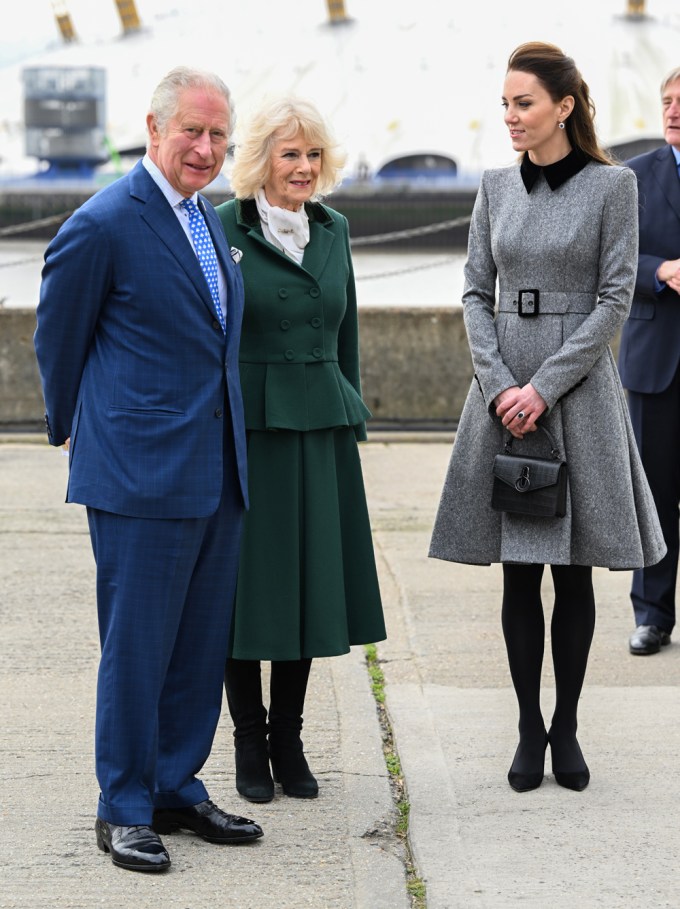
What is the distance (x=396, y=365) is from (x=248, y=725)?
20.8 feet

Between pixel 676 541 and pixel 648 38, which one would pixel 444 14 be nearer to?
pixel 648 38

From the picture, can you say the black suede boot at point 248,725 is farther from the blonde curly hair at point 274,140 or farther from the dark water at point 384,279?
the dark water at point 384,279

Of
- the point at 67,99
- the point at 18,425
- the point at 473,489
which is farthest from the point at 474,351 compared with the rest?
the point at 67,99

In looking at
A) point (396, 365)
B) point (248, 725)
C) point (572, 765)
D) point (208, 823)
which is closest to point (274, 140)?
point (248, 725)

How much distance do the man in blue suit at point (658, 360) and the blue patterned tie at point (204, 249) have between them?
204cm

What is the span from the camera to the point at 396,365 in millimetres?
9805

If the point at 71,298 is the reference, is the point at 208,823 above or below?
below

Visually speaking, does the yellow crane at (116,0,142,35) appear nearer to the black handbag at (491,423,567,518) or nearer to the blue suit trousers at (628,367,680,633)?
the blue suit trousers at (628,367,680,633)

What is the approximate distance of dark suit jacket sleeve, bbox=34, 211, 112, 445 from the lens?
119 inches

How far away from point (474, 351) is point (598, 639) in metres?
1.83

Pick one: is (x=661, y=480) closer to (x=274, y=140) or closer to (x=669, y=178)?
(x=669, y=178)

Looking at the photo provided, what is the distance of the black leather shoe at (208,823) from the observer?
3289 mm

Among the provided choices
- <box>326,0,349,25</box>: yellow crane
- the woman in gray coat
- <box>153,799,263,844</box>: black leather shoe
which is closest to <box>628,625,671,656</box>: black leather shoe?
the woman in gray coat

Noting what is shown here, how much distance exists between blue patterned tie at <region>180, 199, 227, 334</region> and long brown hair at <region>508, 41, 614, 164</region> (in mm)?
920
